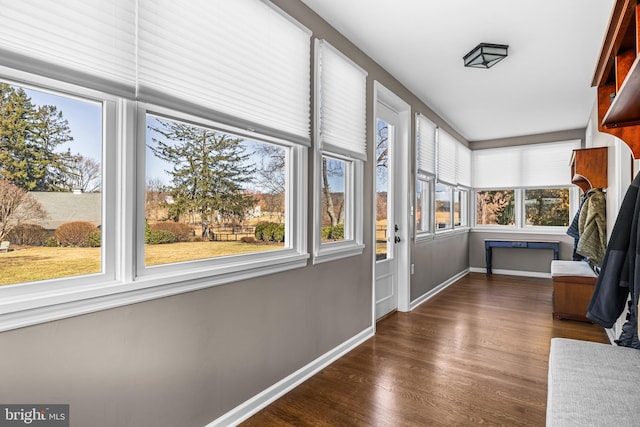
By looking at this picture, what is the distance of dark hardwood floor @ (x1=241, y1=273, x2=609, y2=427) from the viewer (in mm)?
2027

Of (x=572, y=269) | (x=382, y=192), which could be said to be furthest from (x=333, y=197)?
(x=572, y=269)

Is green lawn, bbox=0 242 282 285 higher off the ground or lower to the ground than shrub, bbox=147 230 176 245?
lower

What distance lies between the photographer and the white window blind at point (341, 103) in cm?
259

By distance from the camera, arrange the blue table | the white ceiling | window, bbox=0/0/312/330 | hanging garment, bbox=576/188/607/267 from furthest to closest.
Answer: the blue table
hanging garment, bbox=576/188/607/267
the white ceiling
window, bbox=0/0/312/330

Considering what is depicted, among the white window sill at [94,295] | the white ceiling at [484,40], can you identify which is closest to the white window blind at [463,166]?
the white ceiling at [484,40]

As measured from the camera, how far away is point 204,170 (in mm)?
1894

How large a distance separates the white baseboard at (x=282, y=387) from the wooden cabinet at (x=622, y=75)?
218 centimetres

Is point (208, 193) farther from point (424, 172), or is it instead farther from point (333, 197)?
point (424, 172)

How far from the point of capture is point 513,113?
16.2 feet

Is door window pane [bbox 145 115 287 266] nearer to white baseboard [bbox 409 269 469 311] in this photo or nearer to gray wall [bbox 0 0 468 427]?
gray wall [bbox 0 0 468 427]

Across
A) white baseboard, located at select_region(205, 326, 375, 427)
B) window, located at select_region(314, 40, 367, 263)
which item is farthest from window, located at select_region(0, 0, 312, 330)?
white baseboard, located at select_region(205, 326, 375, 427)

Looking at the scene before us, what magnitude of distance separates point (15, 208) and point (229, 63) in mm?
1129

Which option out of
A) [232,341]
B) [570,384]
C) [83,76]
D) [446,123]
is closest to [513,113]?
[446,123]

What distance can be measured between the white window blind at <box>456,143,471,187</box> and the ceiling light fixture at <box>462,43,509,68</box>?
111 inches
